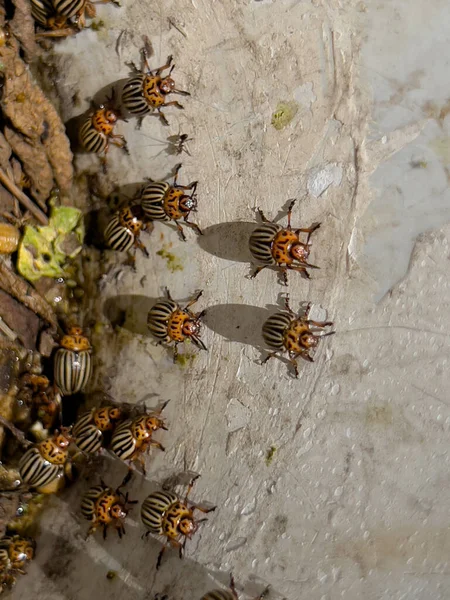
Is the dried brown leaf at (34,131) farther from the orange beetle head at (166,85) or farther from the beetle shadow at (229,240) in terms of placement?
the beetle shadow at (229,240)

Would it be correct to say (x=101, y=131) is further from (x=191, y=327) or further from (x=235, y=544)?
(x=235, y=544)

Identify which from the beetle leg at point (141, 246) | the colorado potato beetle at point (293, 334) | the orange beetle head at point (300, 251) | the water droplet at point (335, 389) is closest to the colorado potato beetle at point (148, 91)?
the beetle leg at point (141, 246)

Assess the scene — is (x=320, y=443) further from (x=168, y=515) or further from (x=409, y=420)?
(x=168, y=515)

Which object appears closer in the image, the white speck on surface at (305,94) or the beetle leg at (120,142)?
the white speck on surface at (305,94)

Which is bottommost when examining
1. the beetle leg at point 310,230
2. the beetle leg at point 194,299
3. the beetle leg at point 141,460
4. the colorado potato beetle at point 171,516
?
the colorado potato beetle at point 171,516

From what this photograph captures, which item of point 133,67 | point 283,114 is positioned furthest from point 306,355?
point 133,67

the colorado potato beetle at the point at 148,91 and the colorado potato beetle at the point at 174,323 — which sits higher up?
the colorado potato beetle at the point at 148,91

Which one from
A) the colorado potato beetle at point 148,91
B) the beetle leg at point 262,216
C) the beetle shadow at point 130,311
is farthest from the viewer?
the beetle shadow at point 130,311
